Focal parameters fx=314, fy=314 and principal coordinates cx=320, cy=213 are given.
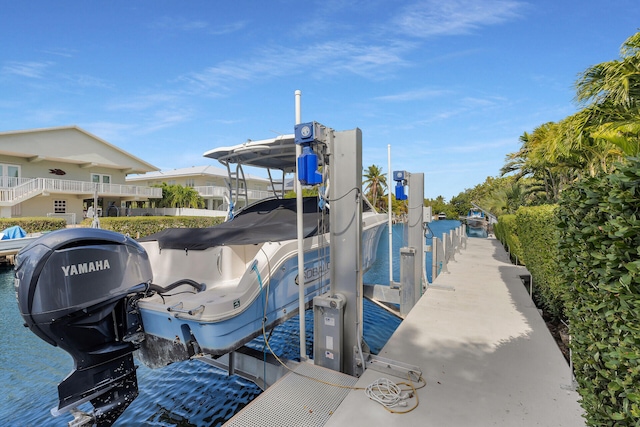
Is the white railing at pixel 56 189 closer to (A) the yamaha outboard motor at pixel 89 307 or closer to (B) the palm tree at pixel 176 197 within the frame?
(B) the palm tree at pixel 176 197

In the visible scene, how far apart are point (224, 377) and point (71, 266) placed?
9.55 feet

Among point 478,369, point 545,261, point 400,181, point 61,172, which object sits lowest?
point 478,369

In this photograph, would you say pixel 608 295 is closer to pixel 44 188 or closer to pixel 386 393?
pixel 386 393

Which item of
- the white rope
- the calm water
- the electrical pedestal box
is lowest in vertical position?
the calm water

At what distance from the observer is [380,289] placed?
5883 mm

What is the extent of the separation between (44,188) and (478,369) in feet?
80.3

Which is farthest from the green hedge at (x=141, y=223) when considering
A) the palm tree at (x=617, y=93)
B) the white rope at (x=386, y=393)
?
the palm tree at (x=617, y=93)

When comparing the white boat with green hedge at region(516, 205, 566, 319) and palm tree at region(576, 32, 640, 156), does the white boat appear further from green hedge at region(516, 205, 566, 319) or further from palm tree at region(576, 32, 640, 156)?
palm tree at region(576, 32, 640, 156)

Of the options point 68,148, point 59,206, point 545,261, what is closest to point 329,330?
point 545,261

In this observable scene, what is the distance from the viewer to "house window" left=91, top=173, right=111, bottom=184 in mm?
23594

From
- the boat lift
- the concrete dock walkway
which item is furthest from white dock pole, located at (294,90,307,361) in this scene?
the boat lift

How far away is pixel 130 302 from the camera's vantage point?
3.06m

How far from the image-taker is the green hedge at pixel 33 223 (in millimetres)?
15055

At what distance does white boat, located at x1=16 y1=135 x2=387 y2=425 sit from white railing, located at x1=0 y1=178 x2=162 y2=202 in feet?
67.4
